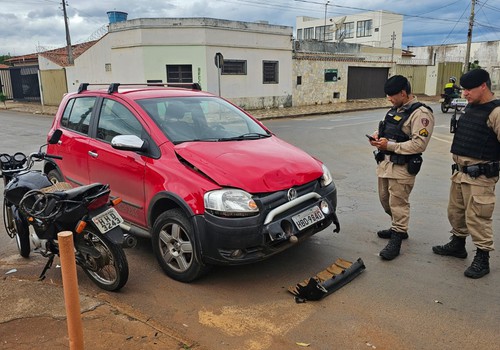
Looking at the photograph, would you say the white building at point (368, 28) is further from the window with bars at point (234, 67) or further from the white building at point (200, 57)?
the window with bars at point (234, 67)

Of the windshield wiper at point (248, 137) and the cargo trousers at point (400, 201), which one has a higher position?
the windshield wiper at point (248, 137)

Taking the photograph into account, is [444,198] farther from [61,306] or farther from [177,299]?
[61,306]

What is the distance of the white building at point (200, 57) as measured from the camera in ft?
68.7

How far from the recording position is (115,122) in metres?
4.47

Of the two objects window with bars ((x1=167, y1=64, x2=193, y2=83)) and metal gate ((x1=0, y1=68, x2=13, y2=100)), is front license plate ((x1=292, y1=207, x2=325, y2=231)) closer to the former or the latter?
window with bars ((x1=167, y1=64, x2=193, y2=83))

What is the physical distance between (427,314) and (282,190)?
1503mm

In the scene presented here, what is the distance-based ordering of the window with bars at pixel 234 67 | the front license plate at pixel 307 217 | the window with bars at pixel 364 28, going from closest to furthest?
the front license plate at pixel 307 217 → the window with bars at pixel 234 67 → the window with bars at pixel 364 28

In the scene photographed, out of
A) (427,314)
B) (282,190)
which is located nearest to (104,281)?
(282,190)

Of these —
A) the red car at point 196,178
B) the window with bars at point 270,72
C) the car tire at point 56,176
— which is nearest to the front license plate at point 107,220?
the red car at point 196,178

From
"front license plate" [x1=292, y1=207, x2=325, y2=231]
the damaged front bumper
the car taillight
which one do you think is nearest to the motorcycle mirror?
the car taillight

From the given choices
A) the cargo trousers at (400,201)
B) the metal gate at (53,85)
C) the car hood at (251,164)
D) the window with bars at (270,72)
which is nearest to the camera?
the car hood at (251,164)

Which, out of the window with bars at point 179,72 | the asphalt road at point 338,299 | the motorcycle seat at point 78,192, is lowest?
the asphalt road at point 338,299

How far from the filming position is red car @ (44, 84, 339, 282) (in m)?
3.45

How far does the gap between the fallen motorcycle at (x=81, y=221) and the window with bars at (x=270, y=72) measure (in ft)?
71.2
